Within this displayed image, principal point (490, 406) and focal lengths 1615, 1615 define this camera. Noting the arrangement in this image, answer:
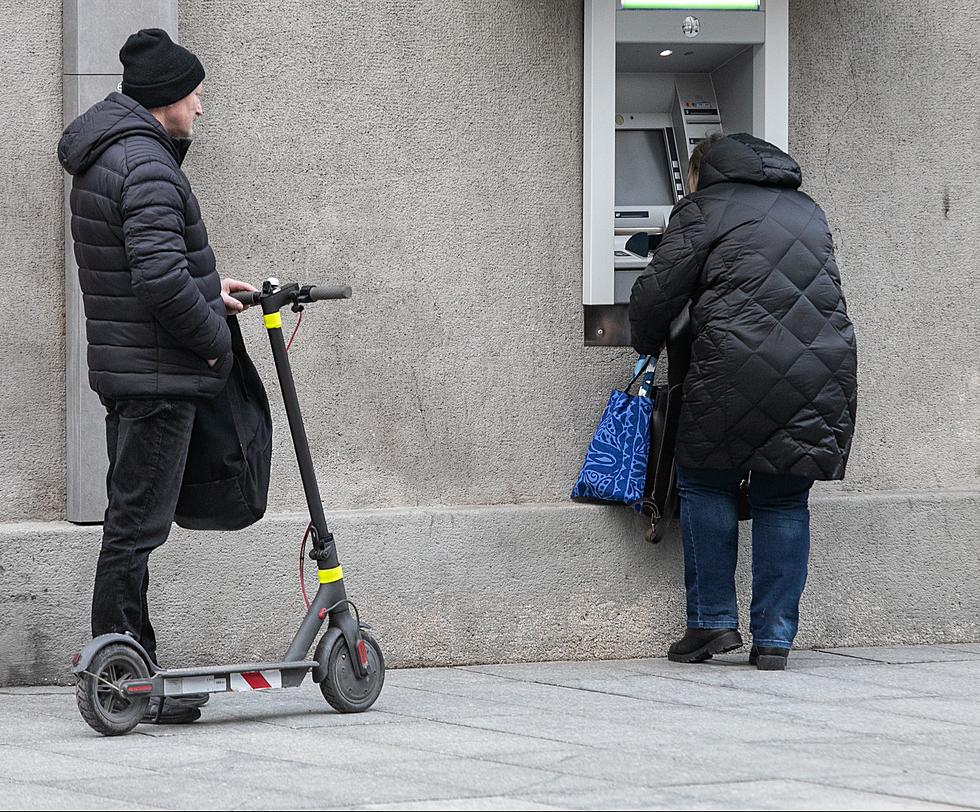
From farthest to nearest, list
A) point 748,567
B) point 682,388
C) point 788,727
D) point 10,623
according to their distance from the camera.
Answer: point 748,567 → point 682,388 → point 10,623 → point 788,727

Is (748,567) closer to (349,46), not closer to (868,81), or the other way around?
(868,81)

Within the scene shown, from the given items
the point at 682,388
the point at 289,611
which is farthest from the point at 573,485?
the point at 289,611

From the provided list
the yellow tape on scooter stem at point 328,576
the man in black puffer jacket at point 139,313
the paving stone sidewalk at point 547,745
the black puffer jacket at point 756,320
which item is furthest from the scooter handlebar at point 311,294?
the black puffer jacket at point 756,320

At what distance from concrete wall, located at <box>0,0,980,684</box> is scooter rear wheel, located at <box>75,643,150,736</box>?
3.63 feet

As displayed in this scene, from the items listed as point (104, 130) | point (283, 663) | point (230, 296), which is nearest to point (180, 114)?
point (104, 130)

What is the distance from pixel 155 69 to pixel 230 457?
1.15 m

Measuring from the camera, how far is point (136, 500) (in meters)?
4.59

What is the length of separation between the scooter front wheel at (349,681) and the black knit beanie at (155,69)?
1684mm

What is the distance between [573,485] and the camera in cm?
627

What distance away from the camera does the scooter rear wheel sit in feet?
14.5

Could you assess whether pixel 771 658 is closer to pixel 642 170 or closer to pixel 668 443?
pixel 668 443

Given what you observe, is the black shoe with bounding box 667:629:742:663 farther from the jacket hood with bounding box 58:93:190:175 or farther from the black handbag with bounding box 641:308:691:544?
the jacket hood with bounding box 58:93:190:175

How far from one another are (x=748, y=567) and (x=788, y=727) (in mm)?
1592

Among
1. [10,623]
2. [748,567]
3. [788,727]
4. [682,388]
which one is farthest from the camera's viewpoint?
[748,567]
